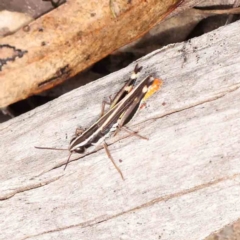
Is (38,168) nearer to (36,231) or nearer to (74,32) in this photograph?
(36,231)

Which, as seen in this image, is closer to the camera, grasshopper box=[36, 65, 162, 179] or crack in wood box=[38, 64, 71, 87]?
grasshopper box=[36, 65, 162, 179]

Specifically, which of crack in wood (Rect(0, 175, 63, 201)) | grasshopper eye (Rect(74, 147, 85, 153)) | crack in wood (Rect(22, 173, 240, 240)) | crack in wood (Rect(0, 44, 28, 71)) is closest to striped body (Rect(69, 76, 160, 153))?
grasshopper eye (Rect(74, 147, 85, 153))

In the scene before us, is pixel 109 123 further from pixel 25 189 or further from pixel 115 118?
pixel 25 189

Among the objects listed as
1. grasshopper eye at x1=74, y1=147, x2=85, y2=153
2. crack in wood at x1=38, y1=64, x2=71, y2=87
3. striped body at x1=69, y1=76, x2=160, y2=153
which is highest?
crack in wood at x1=38, y1=64, x2=71, y2=87

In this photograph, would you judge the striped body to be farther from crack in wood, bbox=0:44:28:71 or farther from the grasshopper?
crack in wood, bbox=0:44:28:71

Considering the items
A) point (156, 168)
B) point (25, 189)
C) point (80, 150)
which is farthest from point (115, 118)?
point (25, 189)

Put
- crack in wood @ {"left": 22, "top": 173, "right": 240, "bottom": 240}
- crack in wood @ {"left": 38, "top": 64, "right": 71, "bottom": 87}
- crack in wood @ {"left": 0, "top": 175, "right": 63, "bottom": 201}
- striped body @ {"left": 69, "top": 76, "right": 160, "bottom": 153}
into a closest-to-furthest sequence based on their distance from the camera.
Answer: crack in wood @ {"left": 22, "top": 173, "right": 240, "bottom": 240}, striped body @ {"left": 69, "top": 76, "right": 160, "bottom": 153}, crack in wood @ {"left": 0, "top": 175, "right": 63, "bottom": 201}, crack in wood @ {"left": 38, "top": 64, "right": 71, "bottom": 87}

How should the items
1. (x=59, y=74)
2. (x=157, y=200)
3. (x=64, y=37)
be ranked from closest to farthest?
(x=157, y=200) → (x=64, y=37) → (x=59, y=74)
